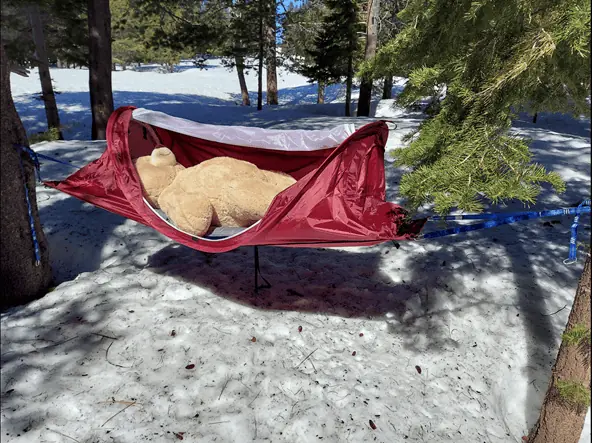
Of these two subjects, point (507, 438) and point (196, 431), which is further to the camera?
point (507, 438)

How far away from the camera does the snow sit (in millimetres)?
2389

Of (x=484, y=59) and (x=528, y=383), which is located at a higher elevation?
(x=484, y=59)

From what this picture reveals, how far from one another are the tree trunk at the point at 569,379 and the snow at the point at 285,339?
1.32 feet

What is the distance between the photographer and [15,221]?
324 cm

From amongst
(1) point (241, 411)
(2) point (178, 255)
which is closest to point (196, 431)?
(1) point (241, 411)

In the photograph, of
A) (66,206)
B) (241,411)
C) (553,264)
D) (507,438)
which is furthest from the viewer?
(66,206)

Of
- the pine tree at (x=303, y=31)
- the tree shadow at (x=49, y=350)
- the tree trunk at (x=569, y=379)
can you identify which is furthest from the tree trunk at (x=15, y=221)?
the pine tree at (x=303, y=31)

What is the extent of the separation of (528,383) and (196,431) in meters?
2.48

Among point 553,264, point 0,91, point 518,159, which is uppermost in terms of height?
point 0,91

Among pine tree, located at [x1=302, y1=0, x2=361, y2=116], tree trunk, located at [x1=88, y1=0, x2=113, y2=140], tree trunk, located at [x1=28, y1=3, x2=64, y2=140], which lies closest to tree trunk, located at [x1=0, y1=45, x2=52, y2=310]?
tree trunk, located at [x1=88, y1=0, x2=113, y2=140]

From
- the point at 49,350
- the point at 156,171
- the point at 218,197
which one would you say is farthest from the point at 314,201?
the point at 49,350

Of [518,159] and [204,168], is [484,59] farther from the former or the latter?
[204,168]

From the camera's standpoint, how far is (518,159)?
2.19 m

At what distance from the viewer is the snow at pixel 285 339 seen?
2.39 m
